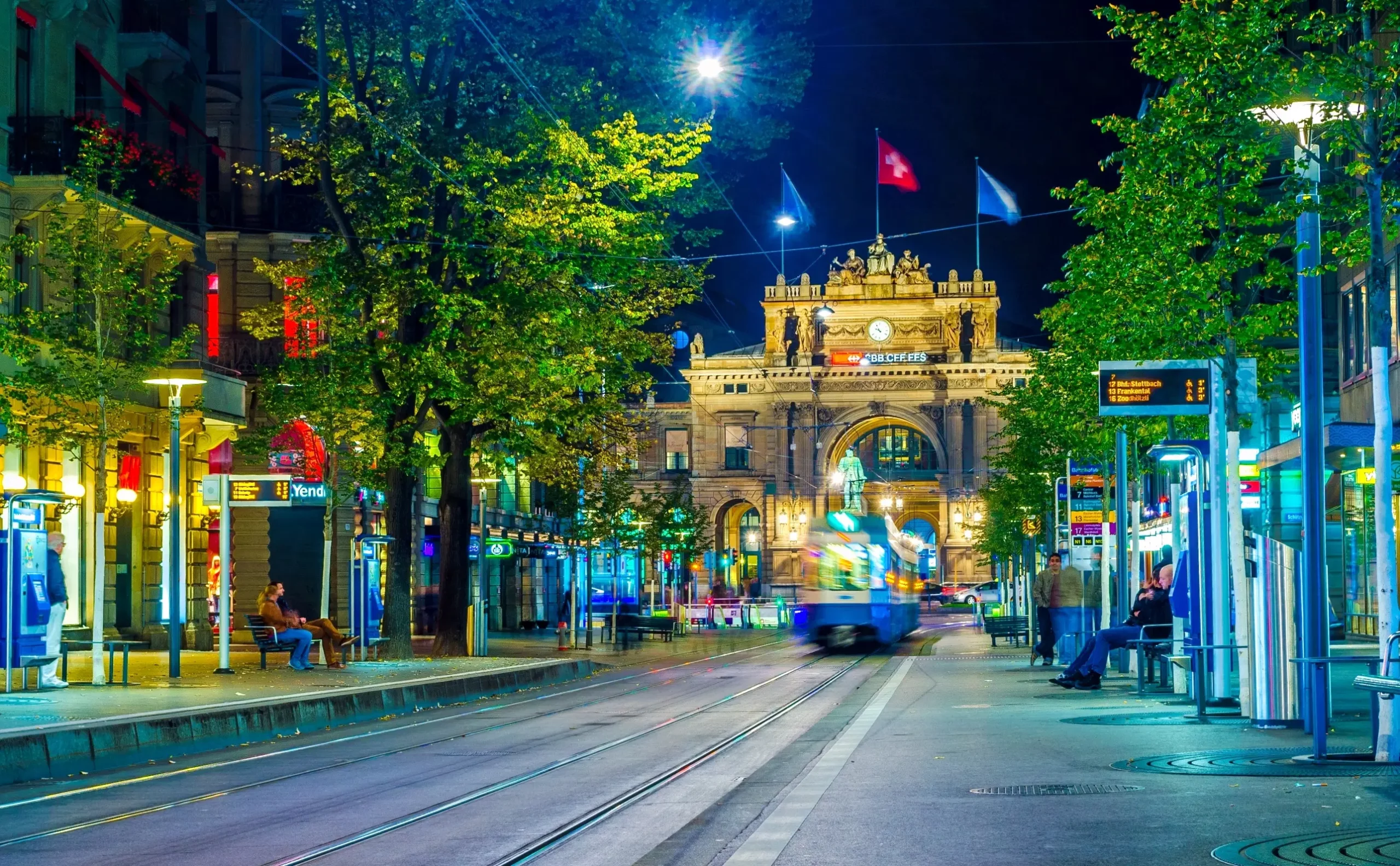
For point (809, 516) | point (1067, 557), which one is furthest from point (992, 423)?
point (1067, 557)

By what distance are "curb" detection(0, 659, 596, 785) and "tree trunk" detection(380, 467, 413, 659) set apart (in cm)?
444

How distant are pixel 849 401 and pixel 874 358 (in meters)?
3.53

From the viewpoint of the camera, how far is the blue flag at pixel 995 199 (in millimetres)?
62156

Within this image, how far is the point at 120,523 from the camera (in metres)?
34.5

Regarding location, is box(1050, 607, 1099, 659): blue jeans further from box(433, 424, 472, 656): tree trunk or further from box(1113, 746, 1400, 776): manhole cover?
box(1113, 746, 1400, 776): manhole cover

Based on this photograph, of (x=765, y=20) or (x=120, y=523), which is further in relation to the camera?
(x=120, y=523)

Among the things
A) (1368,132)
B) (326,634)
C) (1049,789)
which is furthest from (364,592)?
(1049,789)

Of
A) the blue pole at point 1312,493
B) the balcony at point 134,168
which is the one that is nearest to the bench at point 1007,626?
the balcony at point 134,168

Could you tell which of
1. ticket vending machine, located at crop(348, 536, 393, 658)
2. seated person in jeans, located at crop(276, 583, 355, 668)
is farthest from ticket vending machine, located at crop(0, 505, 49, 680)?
ticket vending machine, located at crop(348, 536, 393, 658)

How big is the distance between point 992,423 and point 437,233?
9889 cm

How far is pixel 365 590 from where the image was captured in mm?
33344

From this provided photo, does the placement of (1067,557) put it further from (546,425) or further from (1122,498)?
(546,425)

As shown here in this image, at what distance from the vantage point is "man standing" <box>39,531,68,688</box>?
21.4m

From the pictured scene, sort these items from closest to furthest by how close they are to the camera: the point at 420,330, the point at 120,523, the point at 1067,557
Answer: the point at 420,330 < the point at 120,523 < the point at 1067,557
